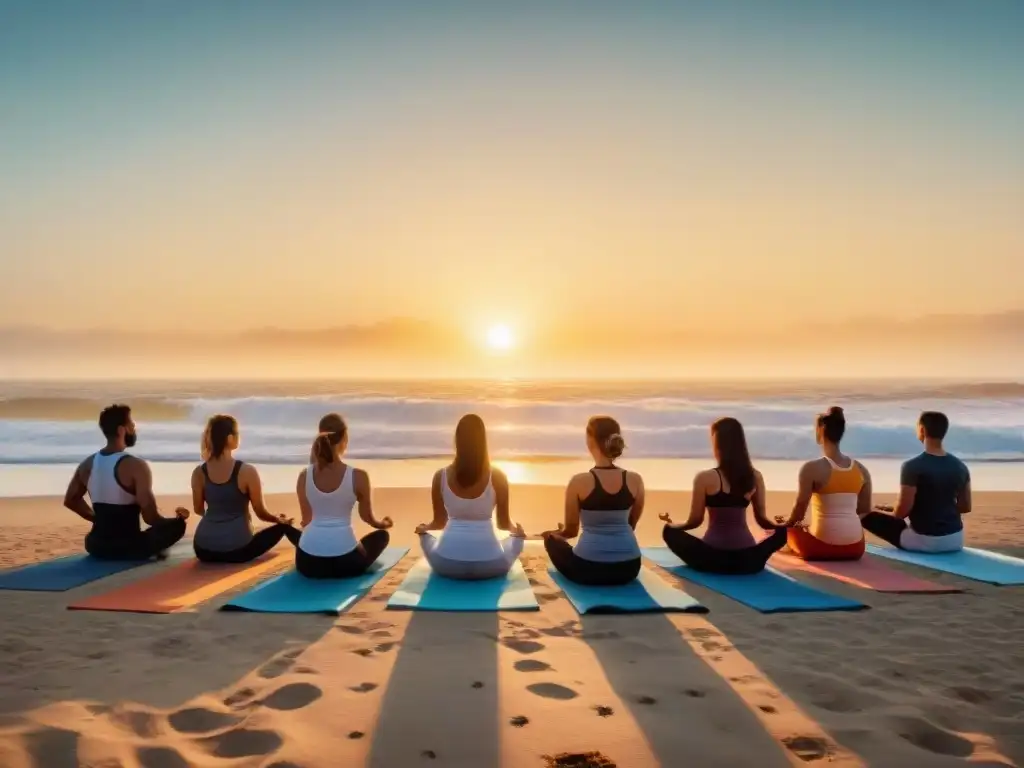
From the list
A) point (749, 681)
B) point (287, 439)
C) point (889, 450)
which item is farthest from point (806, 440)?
point (749, 681)

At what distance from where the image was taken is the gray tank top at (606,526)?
5.36 m

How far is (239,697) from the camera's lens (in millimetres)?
3473

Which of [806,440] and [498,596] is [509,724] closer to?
[498,596]

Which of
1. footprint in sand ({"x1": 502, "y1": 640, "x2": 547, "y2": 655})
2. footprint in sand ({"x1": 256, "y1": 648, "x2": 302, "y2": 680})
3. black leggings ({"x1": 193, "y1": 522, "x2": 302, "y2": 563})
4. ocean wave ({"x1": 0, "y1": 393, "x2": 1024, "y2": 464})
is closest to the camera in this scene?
footprint in sand ({"x1": 256, "y1": 648, "x2": 302, "y2": 680})

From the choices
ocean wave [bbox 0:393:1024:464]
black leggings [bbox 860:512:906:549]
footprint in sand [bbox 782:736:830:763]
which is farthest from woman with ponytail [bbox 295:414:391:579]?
ocean wave [bbox 0:393:1024:464]

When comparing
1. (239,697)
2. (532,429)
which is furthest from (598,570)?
(532,429)

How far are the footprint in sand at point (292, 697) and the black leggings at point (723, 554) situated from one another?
336cm

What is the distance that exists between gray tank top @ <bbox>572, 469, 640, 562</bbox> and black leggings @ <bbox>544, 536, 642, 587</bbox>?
0.03 metres

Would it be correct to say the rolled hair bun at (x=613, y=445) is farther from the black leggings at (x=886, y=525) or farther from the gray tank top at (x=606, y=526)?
the black leggings at (x=886, y=525)

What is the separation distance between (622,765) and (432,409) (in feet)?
91.1

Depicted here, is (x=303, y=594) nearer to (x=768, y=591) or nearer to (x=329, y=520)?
(x=329, y=520)

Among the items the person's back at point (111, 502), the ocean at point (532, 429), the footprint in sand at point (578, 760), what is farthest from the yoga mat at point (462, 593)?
the ocean at point (532, 429)

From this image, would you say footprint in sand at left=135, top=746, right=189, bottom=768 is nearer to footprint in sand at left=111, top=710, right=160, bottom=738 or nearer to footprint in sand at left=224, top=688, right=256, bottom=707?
footprint in sand at left=111, top=710, right=160, bottom=738

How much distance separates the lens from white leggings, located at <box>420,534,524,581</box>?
5672 millimetres
